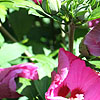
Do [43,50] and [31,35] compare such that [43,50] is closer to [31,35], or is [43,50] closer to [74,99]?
[31,35]

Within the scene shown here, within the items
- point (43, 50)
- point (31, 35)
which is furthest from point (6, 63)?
point (31, 35)

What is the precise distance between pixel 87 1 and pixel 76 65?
21cm

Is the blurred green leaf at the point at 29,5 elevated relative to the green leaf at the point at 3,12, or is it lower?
elevated

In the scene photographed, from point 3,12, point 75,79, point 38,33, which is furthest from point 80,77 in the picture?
point 38,33

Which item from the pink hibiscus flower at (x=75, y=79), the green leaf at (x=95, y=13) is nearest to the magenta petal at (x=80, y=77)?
the pink hibiscus flower at (x=75, y=79)

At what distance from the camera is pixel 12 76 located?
112cm

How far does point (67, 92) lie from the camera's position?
3.08 feet

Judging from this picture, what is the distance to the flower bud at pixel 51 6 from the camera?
0.93 m

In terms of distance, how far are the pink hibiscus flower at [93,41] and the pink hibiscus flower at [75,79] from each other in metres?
0.08

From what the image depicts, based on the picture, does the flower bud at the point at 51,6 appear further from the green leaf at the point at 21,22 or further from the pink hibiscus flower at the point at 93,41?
the green leaf at the point at 21,22

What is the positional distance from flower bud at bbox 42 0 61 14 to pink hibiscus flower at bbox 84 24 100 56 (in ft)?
0.44

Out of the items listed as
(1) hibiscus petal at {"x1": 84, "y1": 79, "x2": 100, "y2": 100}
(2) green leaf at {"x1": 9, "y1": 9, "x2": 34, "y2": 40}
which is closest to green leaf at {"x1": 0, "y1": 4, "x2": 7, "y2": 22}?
(1) hibiscus petal at {"x1": 84, "y1": 79, "x2": 100, "y2": 100}

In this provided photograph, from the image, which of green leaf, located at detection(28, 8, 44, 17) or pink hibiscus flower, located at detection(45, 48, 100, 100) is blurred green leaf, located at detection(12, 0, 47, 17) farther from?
pink hibiscus flower, located at detection(45, 48, 100, 100)

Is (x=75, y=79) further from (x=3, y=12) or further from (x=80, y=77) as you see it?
(x=3, y=12)
